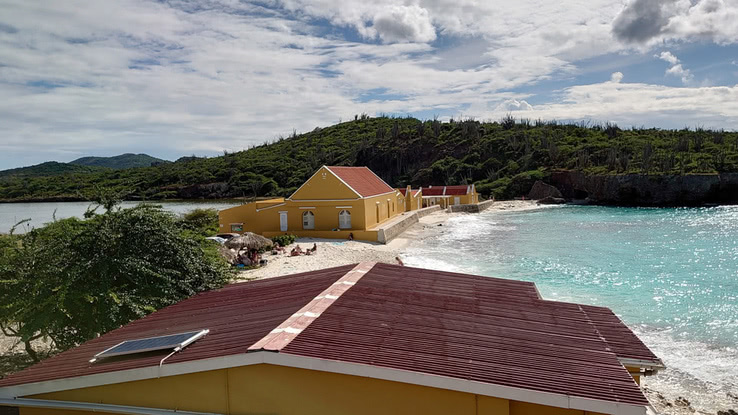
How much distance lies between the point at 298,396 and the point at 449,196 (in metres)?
57.9

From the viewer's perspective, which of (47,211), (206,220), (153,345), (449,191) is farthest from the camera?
(47,211)

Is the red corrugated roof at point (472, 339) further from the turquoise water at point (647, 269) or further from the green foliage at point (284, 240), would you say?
the green foliage at point (284, 240)

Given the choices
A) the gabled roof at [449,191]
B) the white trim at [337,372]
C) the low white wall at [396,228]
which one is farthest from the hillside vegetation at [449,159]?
the white trim at [337,372]

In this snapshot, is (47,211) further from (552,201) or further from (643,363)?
(643,363)

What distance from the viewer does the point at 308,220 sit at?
32.8 m

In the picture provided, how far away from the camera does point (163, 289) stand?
10516mm

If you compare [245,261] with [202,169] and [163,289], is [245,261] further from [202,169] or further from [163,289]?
[202,169]

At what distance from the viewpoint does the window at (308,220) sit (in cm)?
3278

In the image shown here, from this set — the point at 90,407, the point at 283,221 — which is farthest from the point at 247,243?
the point at 90,407

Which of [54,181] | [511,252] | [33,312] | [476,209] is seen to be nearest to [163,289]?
[33,312]

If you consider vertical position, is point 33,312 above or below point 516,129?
below

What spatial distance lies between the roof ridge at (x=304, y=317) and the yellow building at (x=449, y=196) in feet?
168

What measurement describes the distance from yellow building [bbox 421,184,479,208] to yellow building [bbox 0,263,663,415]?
5302 cm

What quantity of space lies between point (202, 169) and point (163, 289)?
115m
